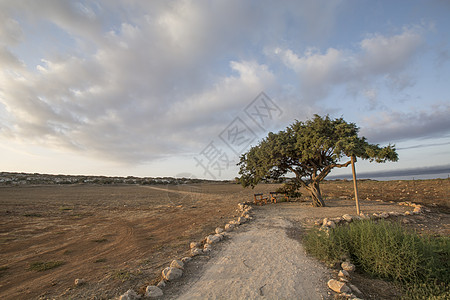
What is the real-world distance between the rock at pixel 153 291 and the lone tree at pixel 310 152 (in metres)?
8.72

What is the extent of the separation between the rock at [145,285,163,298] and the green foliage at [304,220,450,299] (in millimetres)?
3655

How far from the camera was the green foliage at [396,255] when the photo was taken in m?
3.83

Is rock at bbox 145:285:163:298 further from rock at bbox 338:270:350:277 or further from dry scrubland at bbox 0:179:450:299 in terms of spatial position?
rock at bbox 338:270:350:277

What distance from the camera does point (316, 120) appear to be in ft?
36.6

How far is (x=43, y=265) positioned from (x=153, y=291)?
3677mm

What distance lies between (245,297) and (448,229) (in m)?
9.17

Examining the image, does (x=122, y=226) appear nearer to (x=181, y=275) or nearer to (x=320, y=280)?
(x=181, y=275)

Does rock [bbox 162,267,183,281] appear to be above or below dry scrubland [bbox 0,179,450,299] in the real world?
above

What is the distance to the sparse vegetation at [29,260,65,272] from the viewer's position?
194 inches

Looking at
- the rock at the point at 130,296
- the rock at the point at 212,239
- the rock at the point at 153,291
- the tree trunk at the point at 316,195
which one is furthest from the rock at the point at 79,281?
the tree trunk at the point at 316,195

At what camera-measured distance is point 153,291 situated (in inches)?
140

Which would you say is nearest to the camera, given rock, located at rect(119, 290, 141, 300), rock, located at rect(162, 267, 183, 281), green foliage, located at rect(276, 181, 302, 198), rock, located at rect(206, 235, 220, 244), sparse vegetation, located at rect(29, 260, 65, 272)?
rock, located at rect(119, 290, 141, 300)

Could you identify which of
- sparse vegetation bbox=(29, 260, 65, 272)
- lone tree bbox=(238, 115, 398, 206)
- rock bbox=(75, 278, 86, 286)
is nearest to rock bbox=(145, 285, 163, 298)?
rock bbox=(75, 278, 86, 286)

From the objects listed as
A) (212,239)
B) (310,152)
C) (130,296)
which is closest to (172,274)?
(130,296)
